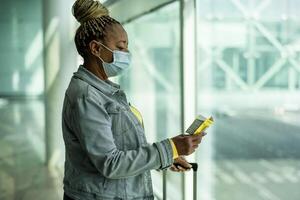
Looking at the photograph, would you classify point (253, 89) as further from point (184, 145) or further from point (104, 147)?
point (104, 147)

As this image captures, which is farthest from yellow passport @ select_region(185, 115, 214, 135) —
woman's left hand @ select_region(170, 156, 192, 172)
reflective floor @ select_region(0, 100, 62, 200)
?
reflective floor @ select_region(0, 100, 62, 200)

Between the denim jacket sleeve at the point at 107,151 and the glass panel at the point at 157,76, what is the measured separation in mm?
2669

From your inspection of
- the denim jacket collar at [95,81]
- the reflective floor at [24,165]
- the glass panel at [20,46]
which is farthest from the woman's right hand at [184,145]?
the glass panel at [20,46]

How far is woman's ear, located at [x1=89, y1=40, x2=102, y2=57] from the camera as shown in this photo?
1.27m

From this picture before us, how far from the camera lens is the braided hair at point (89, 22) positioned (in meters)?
1.26

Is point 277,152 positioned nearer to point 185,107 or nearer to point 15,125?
point 185,107

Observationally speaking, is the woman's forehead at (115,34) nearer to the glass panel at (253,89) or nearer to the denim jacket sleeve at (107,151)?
the denim jacket sleeve at (107,151)

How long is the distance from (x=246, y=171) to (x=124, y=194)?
340 cm

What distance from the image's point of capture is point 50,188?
4.59m

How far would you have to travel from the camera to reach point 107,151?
1.18 meters

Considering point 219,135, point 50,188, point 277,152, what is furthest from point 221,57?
point 50,188

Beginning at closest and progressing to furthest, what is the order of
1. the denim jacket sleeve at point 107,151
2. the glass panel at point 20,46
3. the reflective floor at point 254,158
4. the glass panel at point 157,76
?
the denim jacket sleeve at point 107,151
the reflective floor at point 254,158
the glass panel at point 157,76
the glass panel at point 20,46

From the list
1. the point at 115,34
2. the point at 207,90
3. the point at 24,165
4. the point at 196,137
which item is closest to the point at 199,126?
the point at 196,137

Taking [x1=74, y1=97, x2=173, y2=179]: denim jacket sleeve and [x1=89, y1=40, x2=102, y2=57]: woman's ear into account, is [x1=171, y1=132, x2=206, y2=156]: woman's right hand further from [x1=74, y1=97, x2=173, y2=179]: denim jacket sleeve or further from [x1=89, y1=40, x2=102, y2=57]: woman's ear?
[x1=89, y1=40, x2=102, y2=57]: woman's ear
